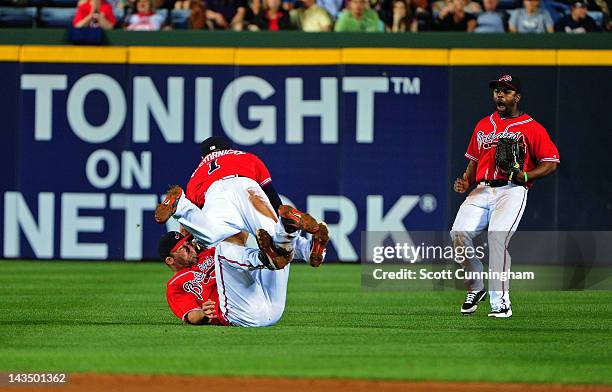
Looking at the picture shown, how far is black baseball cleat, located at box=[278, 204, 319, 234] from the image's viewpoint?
33.0 ft

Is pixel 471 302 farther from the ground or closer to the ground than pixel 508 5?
closer to the ground

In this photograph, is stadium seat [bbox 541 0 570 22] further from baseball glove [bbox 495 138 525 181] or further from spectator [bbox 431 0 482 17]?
baseball glove [bbox 495 138 525 181]

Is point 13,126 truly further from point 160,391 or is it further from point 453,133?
point 160,391

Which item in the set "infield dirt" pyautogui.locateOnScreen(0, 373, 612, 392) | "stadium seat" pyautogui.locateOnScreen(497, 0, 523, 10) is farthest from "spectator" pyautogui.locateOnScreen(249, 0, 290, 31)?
"infield dirt" pyautogui.locateOnScreen(0, 373, 612, 392)

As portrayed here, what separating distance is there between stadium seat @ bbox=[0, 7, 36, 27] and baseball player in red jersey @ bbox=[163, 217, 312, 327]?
8241 mm

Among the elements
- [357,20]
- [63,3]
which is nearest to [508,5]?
[357,20]

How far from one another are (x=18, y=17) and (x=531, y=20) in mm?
7329

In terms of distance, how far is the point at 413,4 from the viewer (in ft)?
60.7

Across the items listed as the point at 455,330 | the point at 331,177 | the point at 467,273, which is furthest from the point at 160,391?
the point at 331,177

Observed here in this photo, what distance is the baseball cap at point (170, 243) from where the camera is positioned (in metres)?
11.2

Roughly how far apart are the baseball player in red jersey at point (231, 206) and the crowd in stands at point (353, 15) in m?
6.63

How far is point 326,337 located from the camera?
10305 millimetres

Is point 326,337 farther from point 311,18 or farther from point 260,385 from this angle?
point 311,18

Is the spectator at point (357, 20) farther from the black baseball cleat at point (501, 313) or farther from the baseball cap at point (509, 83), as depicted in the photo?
the black baseball cleat at point (501, 313)
